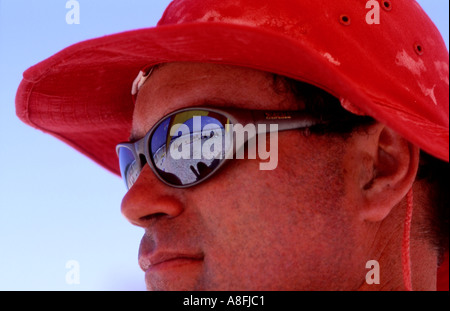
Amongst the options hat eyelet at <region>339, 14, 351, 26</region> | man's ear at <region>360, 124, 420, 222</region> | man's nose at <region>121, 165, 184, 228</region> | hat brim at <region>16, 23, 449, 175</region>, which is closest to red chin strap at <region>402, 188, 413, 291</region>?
man's ear at <region>360, 124, 420, 222</region>

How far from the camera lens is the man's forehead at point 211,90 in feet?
5.83

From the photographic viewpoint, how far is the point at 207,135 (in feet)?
5.68

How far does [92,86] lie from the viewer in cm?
222

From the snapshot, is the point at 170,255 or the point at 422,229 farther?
the point at 422,229

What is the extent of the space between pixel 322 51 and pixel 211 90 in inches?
13.1

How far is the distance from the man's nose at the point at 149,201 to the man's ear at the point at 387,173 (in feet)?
1.70

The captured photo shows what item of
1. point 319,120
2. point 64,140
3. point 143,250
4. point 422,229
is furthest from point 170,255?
point 64,140

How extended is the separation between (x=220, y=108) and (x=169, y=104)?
0.67ft

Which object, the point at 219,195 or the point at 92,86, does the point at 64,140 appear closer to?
the point at 92,86

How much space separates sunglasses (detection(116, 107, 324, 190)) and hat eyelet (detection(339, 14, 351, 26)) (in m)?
0.27

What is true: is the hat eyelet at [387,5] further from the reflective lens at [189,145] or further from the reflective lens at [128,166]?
the reflective lens at [128,166]
